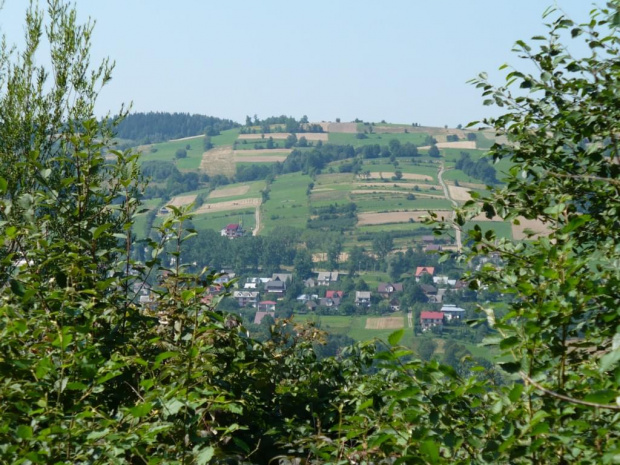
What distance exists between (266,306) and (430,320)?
18.1 metres

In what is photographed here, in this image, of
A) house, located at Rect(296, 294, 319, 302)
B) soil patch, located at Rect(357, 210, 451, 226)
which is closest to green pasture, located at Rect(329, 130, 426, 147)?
soil patch, located at Rect(357, 210, 451, 226)

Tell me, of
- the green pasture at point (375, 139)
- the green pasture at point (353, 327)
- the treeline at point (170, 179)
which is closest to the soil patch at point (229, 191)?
the treeline at point (170, 179)

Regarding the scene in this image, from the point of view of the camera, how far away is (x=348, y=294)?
8806 cm

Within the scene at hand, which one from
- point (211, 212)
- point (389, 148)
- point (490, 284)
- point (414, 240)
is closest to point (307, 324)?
point (490, 284)

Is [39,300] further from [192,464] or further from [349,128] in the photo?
[349,128]

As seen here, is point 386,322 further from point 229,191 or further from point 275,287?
point 229,191

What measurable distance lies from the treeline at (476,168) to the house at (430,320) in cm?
3579

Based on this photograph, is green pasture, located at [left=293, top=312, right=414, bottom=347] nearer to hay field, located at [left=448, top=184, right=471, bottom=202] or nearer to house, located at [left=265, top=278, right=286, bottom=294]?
house, located at [left=265, top=278, right=286, bottom=294]

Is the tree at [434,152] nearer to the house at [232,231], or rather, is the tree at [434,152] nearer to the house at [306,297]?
the house at [232,231]

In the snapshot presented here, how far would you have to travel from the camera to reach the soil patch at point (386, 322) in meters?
72.4

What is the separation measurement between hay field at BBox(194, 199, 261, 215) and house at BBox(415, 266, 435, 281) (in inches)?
1288

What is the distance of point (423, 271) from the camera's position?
90062 mm

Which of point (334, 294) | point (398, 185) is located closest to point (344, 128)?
point (398, 185)

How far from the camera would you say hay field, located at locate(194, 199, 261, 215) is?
11275cm
